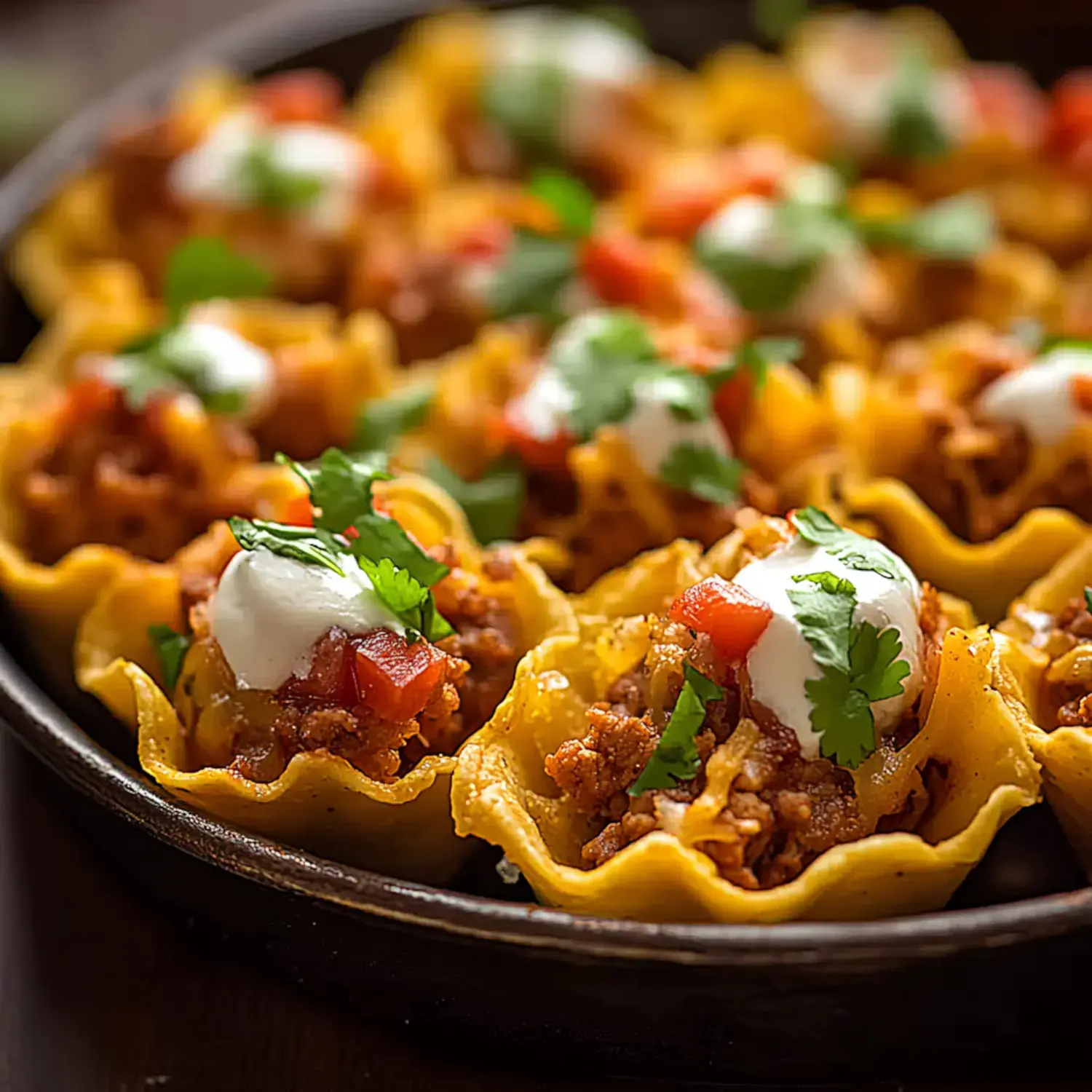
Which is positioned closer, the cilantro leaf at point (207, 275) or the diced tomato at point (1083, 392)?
the diced tomato at point (1083, 392)

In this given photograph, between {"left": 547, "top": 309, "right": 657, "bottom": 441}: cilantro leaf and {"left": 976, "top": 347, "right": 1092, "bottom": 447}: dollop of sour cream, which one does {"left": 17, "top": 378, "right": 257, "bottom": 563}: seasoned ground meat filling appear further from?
{"left": 976, "top": 347, "right": 1092, "bottom": 447}: dollop of sour cream

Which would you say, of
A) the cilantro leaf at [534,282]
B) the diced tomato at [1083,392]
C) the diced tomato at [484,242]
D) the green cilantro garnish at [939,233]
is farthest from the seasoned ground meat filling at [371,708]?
the green cilantro garnish at [939,233]

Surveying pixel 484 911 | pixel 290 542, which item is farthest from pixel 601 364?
pixel 484 911

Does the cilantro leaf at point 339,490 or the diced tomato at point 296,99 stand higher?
the diced tomato at point 296,99

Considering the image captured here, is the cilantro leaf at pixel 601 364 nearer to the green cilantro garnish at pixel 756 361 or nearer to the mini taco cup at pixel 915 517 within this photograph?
the green cilantro garnish at pixel 756 361

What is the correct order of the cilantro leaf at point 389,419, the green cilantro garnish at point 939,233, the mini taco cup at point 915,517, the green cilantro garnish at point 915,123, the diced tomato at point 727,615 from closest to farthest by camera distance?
the diced tomato at point 727,615 → the mini taco cup at point 915,517 → the cilantro leaf at point 389,419 → the green cilantro garnish at point 939,233 → the green cilantro garnish at point 915,123

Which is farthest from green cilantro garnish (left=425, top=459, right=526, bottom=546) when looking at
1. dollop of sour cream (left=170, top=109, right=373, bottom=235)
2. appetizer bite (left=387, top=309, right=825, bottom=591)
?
dollop of sour cream (left=170, top=109, right=373, bottom=235)

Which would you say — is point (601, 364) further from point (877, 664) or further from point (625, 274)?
point (877, 664)
